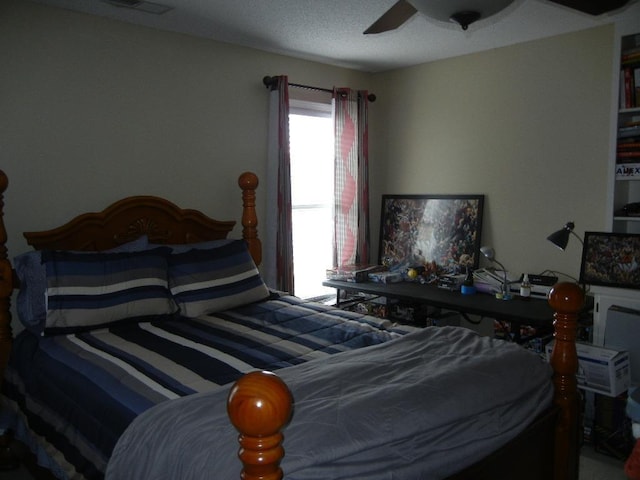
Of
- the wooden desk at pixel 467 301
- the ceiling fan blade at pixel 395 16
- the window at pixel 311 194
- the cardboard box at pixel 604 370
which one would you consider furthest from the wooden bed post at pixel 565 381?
the window at pixel 311 194

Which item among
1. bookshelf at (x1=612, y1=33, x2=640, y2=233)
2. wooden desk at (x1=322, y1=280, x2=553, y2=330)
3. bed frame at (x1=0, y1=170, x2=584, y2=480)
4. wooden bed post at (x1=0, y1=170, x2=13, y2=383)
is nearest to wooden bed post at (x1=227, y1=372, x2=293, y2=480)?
bed frame at (x1=0, y1=170, x2=584, y2=480)

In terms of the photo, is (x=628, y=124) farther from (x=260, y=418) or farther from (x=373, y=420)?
(x=260, y=418)

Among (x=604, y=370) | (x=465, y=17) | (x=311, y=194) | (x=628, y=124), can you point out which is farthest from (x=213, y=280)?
(x=628, y=124)

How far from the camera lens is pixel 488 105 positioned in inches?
138

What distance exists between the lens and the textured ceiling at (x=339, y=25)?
101 inches

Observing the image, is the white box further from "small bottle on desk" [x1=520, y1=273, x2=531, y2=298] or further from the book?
the book

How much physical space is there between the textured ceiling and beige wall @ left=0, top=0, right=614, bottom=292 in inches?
4.7

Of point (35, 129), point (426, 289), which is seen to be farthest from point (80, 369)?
point (426, 289)

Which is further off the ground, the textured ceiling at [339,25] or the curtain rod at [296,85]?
the textured ceiling at [339,25]

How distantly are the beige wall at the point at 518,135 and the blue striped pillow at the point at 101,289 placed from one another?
7.41ft

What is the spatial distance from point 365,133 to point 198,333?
2.31m

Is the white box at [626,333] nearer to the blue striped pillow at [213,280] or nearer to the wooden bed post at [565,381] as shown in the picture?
the wooden bed post at [565,381]

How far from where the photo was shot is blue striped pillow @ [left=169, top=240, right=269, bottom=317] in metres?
2.52

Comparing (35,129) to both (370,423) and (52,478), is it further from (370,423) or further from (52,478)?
(370,423)
